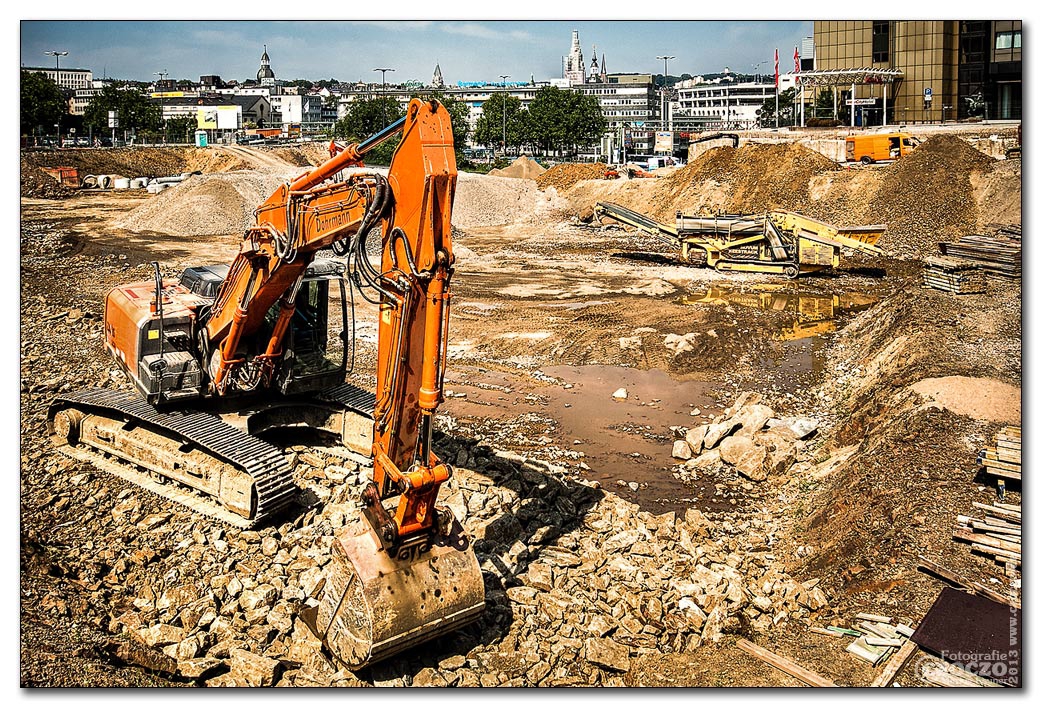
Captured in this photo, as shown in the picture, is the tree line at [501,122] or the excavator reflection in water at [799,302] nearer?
the excavator reflection in water at [799,302]

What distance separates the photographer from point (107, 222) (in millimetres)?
40250

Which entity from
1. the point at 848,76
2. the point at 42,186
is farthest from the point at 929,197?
the point at 42,186

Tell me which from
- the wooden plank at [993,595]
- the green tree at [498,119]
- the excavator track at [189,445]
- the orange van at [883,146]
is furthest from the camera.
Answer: the green tree at [498,119]

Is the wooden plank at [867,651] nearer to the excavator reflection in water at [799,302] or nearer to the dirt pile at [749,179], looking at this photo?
the excavator reflection in water at [799,302]

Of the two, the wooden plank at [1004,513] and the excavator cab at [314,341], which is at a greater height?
the excavator cab at [314,341]

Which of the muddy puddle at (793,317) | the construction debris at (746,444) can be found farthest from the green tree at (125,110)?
the construction debris at (746,444)

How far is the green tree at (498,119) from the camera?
79.2 meters

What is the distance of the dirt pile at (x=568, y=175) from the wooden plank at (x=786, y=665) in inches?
1806

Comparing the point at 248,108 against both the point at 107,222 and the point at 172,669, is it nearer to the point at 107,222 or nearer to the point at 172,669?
the point at 107,222

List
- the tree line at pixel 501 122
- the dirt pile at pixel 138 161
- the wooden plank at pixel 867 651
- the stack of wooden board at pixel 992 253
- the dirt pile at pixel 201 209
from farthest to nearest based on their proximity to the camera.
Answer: the tree line at pixel 501 122
the dirt pile at pixel 138 161
the dirt pile at pixel 201 209
the stack of wooden board at pixel 992 253
the wooden plank at pixel 867 651

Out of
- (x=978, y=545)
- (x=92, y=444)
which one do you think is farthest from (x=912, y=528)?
(x=92, y=444)

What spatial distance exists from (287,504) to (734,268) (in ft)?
73.5

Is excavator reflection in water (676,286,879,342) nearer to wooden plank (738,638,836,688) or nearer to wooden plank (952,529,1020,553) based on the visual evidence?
wooden plank (952,529,1020,553)

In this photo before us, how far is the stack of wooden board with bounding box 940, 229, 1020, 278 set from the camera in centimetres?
2294
